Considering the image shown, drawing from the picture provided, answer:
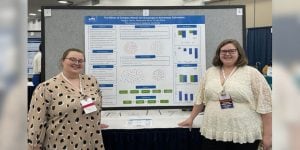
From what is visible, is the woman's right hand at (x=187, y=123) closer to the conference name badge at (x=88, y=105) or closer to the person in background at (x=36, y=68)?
the conference name badge at (x=88, y=105)

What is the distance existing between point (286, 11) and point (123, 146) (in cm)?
221

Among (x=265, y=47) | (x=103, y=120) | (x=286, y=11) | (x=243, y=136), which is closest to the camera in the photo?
(x=286, y=11)

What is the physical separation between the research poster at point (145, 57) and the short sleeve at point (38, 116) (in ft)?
1.76

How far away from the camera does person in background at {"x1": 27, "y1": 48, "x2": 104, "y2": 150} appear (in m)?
2.17

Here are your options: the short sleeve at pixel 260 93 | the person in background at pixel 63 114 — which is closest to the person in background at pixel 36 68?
the person in background at pixel 63 114

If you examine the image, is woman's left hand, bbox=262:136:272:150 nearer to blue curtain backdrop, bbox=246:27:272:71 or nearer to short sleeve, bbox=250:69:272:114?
short sleeve, bbox=250:69:272:114

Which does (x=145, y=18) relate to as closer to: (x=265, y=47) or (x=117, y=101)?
(x=117, y=101)

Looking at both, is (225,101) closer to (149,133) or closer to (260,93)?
(260,93)

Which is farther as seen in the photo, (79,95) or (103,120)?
(103,120)

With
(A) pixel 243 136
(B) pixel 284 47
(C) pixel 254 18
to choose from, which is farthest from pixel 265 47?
(B) pixel 284 47

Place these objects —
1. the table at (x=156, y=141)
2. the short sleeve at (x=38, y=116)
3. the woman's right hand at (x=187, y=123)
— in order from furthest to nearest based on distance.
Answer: the table at (x=156, y=141)
the woman's right hand at (x=187, y=123)
the short sleeve at (x=38, y=116)

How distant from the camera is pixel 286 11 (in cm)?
59

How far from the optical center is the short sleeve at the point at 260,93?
2172 millimetres

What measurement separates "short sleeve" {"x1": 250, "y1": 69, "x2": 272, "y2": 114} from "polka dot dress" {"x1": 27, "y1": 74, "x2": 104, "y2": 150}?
3.05 feet
